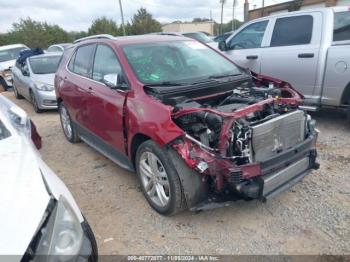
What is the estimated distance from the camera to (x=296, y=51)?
5.31 m

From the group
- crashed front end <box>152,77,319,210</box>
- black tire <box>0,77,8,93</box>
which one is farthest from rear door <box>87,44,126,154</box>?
black tire <box>0,77,8,93</box>

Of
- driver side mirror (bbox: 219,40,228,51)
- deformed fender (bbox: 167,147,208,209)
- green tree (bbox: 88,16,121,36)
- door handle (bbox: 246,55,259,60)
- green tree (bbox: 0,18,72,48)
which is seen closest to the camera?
deformed fender (bbox: 167,147,208,209)

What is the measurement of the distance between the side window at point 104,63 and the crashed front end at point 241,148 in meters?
1.12

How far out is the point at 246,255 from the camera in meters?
2.62

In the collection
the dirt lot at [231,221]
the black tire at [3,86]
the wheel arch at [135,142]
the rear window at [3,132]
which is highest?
the rear window at [3,132]

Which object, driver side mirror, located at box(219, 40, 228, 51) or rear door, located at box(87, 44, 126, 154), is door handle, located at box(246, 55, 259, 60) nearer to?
driver side mirror, located at box(219, 40, 228, 51)

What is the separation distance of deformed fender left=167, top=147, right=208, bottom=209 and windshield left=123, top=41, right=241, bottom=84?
3.27 ft

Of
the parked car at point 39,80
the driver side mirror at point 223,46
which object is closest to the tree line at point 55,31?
the parked car at point 39,80

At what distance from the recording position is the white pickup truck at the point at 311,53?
16.1 feet

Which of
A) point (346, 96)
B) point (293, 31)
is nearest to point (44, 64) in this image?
point (293, 31)

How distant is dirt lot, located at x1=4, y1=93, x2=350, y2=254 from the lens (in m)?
2.73

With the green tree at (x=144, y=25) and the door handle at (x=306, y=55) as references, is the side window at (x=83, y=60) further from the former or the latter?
the green tree at (x=144, y=25)

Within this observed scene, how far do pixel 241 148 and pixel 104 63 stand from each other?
2.20 m

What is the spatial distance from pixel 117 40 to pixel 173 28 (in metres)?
57.3
